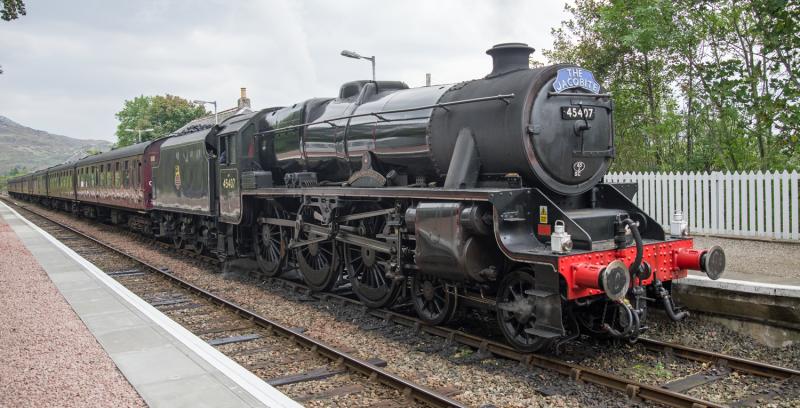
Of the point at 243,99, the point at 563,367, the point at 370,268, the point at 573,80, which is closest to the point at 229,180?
the point at 370,268

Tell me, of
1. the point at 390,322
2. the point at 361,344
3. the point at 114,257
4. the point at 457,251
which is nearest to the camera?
the point at 457,251

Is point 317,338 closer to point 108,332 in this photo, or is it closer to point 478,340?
point 478,340

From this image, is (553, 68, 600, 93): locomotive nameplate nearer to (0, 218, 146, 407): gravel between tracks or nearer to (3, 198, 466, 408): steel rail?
(3, 198, 466, 408): steel rail

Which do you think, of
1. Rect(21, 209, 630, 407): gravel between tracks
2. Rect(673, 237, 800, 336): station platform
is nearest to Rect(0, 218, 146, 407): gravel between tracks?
Rect(21, 209, 630, 407): gravel between tracks

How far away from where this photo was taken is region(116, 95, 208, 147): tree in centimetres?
5684

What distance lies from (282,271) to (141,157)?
8582mm

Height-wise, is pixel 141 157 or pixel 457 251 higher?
pixel 141 157

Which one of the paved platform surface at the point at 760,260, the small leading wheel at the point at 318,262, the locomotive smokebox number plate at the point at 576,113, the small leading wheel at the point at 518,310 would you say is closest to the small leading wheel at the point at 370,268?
the small leading wheel at the point at 318,262

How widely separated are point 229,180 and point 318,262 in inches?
110

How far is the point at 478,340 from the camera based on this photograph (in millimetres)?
6191

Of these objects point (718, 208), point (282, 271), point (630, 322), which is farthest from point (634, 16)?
point (630, 322)

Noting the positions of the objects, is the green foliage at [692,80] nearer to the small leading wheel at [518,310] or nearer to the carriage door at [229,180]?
the small leading wheel at [518,310]

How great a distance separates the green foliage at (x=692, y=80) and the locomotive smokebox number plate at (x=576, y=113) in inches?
176

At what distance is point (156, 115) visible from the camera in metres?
60.2
